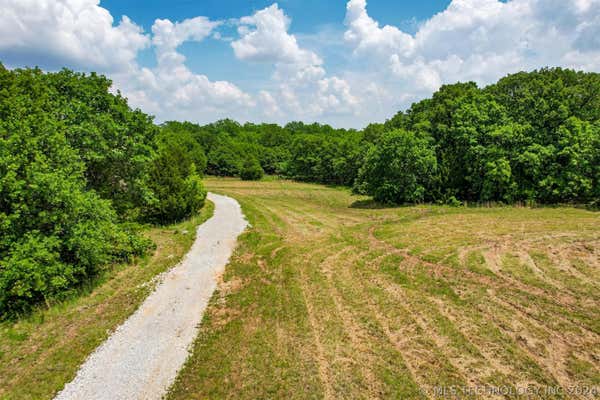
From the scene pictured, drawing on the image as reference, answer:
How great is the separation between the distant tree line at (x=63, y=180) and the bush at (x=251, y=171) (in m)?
58.3

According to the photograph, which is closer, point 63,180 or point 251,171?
point 63,180

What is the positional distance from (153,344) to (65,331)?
12.6 ft

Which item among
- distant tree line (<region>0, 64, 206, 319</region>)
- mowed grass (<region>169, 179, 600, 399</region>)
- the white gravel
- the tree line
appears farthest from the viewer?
the tree line

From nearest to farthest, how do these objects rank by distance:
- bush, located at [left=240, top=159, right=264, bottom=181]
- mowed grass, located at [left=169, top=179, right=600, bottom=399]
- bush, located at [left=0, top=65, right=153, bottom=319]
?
mowed grass, located at [left=169, top=179, right=600, bottom=399]
bush, located at [left=0, top=65, right=153, bottom=319]
bush, located at [left=240, top=159, right=264, bottom=181]

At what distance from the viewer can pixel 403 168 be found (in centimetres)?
3691

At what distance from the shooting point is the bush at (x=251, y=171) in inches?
3219

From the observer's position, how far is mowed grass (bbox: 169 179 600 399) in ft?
28.3

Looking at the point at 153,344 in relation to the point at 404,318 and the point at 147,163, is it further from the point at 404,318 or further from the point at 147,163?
the point at 147,163

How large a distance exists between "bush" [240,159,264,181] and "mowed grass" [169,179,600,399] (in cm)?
6139

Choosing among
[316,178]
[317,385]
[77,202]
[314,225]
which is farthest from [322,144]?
[317,385]

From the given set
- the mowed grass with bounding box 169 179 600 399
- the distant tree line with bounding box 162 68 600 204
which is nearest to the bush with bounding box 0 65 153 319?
the mowed grass with bounding box 169 179 600 399

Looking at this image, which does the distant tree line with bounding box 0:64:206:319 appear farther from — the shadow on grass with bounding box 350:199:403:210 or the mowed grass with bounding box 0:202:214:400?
the shadow on grass with bounding box 350:199:403:210

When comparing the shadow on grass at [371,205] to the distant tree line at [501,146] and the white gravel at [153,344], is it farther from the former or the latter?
the white gravel at [153,344]

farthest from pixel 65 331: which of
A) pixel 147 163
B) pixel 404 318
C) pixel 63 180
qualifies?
pixel 147 163
